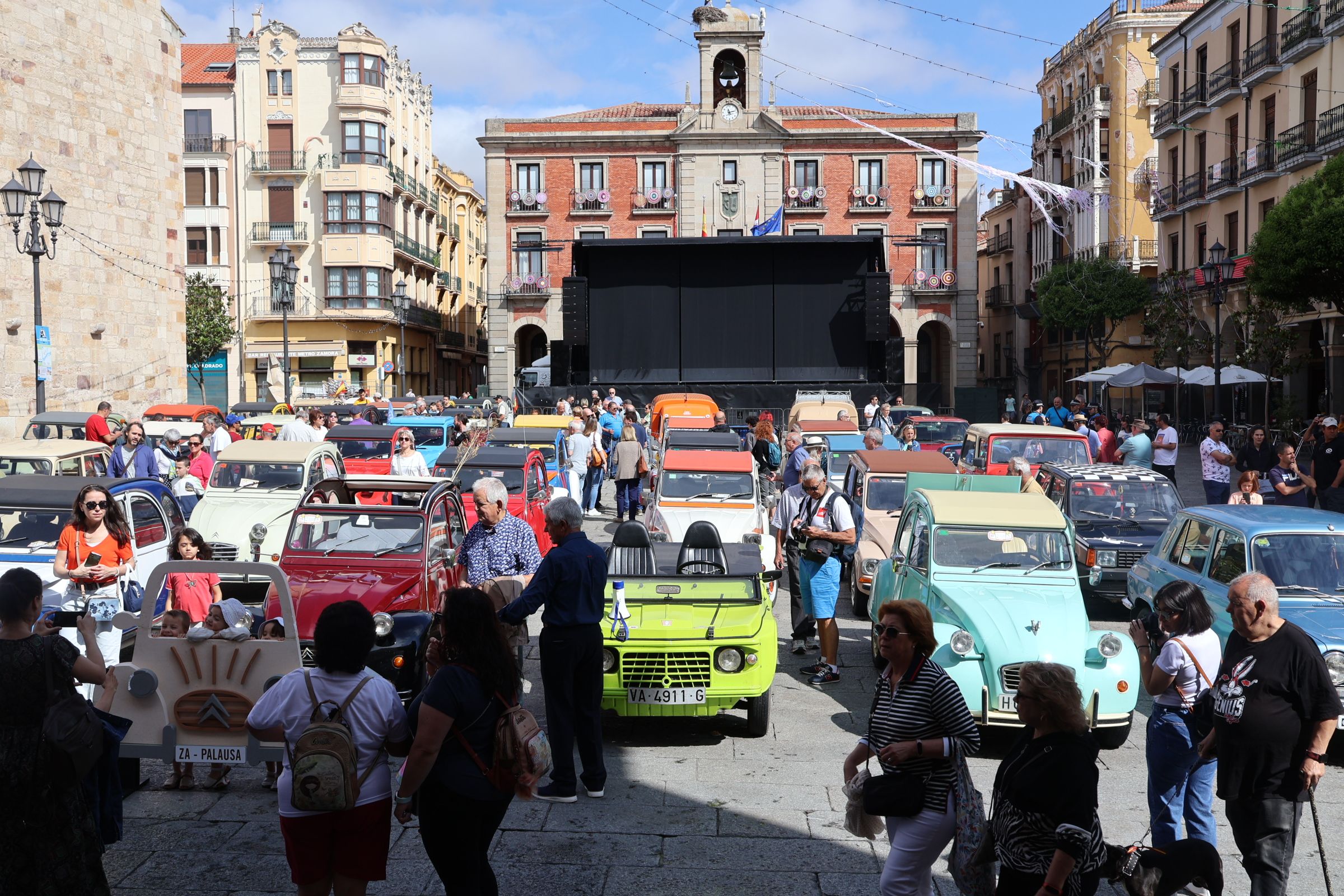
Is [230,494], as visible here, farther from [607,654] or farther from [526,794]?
[526,794]

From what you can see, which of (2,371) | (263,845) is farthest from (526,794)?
(2,371)

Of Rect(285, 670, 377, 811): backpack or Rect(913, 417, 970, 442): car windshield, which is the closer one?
Rect(285, 670, 377, 811): backpack

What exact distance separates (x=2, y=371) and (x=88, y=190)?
16.4 ft

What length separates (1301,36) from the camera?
32906 millimetres

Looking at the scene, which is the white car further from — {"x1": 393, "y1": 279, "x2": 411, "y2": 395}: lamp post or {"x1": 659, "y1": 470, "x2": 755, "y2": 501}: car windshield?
{"x1": 393, "y1": 279, "x2": 411, "y2": 395}: lamp post

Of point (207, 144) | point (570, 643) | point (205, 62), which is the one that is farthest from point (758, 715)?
point (205, 62)

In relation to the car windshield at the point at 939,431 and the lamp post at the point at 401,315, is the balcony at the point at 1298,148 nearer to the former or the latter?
the car windshield at the point at 939,431

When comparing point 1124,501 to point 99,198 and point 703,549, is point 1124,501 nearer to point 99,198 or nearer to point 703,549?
point 703,549

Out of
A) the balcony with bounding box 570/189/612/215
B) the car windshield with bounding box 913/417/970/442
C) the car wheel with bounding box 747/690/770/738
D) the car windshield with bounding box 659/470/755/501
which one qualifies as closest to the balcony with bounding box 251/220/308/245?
the balcony with bounding box 570/189/612/215

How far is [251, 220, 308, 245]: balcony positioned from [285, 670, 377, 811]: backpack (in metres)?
52.0

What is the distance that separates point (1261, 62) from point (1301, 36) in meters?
2.77

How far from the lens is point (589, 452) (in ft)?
66.7

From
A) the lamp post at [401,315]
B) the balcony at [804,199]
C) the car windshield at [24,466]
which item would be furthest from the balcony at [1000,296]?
the car windshield at [24,466]

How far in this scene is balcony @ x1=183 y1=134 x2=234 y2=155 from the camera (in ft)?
A: 174
